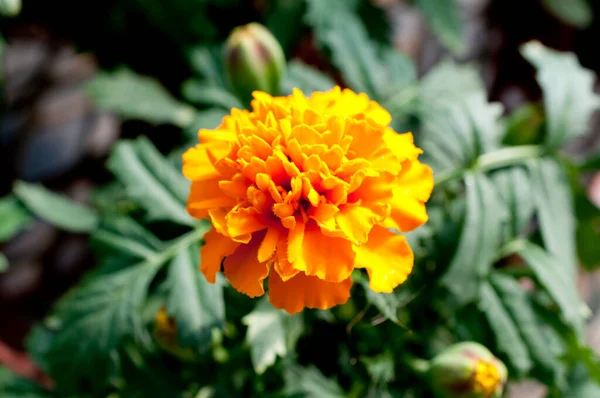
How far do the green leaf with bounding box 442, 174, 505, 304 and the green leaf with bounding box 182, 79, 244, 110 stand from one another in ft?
1.28

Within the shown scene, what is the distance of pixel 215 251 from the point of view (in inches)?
19.2

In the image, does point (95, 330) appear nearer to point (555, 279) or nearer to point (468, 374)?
point (468, 374)

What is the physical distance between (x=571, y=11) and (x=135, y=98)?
3.66 feet

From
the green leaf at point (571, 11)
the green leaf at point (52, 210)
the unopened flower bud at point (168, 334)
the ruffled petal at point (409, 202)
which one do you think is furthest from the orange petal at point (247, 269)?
the green leaf at point (571, 11)

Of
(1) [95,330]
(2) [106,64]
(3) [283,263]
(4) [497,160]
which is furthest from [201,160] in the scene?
(2) [106,64]

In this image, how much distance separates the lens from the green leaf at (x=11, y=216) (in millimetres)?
905

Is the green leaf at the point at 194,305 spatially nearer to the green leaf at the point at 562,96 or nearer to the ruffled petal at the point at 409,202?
the ruffled petal at the point at 409,202

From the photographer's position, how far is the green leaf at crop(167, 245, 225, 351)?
0.65 m

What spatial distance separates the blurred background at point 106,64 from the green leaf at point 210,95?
0.16 m

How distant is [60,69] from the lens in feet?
4.92

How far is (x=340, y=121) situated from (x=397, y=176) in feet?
0.25

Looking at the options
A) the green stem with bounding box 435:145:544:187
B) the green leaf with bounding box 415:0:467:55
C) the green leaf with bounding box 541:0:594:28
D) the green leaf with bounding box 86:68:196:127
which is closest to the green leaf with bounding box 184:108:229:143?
the green leaf with bounding box 86:68:196:127

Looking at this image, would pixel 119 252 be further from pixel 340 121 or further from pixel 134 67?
pixel 134 67

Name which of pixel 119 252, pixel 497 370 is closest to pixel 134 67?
pixel 119 252
